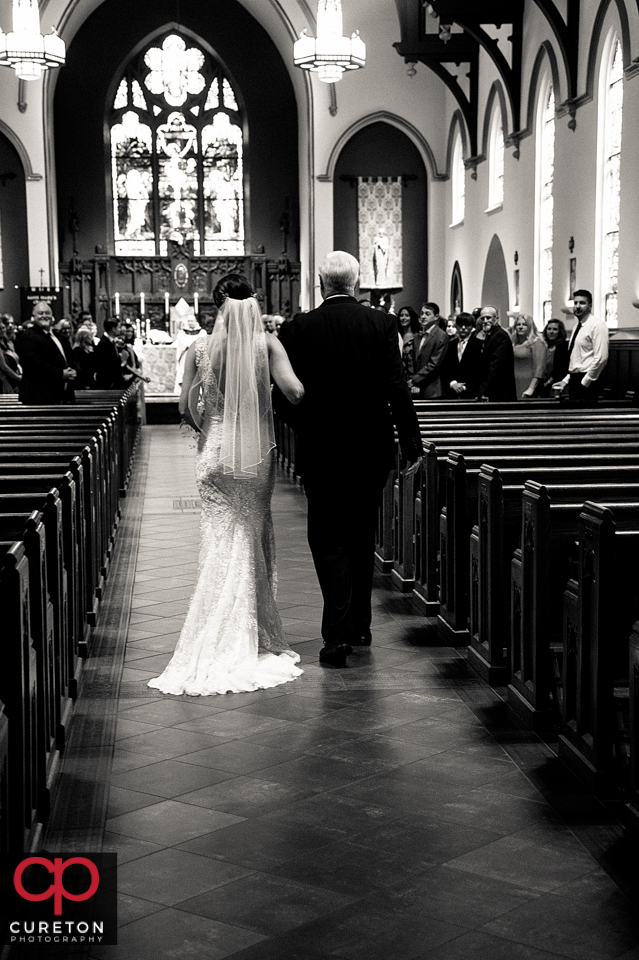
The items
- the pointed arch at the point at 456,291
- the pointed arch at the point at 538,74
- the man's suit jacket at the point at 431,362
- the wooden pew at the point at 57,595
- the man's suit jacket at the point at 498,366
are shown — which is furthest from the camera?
the pointed arch at the point at 456,291

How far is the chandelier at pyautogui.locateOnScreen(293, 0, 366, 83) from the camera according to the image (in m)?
16.9

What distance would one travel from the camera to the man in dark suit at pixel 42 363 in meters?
10.4

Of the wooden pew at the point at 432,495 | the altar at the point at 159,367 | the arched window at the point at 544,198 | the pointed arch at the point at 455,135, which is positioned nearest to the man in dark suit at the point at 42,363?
the wooden pew at the point at 432,495

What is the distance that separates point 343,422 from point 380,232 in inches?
740

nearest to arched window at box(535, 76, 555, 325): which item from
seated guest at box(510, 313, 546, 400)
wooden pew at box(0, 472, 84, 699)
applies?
seated guest at box(510, 313, 546, 400)

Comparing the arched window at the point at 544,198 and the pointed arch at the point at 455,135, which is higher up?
the pointed arch at the point at 455,135

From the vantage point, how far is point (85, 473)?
5.74m

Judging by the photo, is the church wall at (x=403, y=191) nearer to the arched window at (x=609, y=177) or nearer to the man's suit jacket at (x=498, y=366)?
the arched window at (x=609, y=177)

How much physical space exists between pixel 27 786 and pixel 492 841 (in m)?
1.23

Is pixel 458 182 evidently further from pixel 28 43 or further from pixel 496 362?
pixel 496 362

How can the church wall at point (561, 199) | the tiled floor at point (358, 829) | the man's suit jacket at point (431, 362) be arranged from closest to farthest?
the tiled floor at point (358, 829), the man's suit jacket at point (431, 362), the church wall at point (561, 199)

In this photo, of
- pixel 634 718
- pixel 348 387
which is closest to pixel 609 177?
pixel 348 387

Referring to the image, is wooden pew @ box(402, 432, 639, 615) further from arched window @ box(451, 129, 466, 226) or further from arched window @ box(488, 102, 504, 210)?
arched window @ box(451, 129, 466, 226)

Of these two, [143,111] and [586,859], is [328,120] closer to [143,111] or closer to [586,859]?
[143,111]
